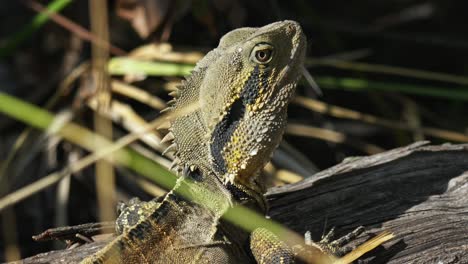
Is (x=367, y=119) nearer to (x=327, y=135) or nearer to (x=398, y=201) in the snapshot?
(x=327, y=135)

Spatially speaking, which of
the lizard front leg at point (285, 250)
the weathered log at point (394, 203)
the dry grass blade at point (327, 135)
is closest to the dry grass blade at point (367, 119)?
the dry grass blade at point (327, 135)

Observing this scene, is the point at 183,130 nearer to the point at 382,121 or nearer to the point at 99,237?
the point at 99,237

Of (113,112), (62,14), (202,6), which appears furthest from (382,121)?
(62,14)

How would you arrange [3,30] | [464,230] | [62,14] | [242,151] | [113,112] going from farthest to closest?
[3,30] → [62,14] → [113,112] → [464,230] → [242,151]

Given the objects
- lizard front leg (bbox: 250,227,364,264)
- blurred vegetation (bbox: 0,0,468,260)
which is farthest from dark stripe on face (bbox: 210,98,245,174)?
blurred vegetation (bbox: 0,0,468,260)

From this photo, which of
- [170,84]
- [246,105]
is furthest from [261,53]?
[170,84]

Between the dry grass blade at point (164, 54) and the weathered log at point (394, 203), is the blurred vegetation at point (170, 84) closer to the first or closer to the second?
the dry grass blade at point (164, 54)
